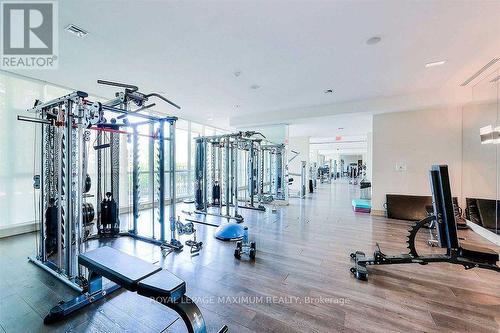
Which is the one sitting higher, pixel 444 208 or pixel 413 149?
pixel 413 149

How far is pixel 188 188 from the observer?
8195 mm

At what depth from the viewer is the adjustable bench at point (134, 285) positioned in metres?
1.32

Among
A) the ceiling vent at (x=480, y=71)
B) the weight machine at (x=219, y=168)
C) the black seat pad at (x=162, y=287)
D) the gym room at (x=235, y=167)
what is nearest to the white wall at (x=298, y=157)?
the weight machine at (x=219, y=168)

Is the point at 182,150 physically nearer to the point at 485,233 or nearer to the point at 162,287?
the point at 162,287

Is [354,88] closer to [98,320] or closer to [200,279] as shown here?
[200,279]

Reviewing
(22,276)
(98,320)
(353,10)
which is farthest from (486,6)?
(22,276)

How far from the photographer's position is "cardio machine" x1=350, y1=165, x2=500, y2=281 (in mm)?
2289

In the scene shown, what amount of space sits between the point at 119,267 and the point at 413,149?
6.31m

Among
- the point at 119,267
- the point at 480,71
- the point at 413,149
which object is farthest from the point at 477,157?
the point at 119,267

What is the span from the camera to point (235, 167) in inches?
210

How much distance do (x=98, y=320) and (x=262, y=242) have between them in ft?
7.64

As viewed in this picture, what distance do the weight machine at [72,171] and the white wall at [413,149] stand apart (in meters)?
5.16

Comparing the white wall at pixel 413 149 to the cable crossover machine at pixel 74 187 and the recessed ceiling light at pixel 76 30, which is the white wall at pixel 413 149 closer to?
the cable crossover machine at pixel 74 187

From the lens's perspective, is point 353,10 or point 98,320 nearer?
point 98,320
